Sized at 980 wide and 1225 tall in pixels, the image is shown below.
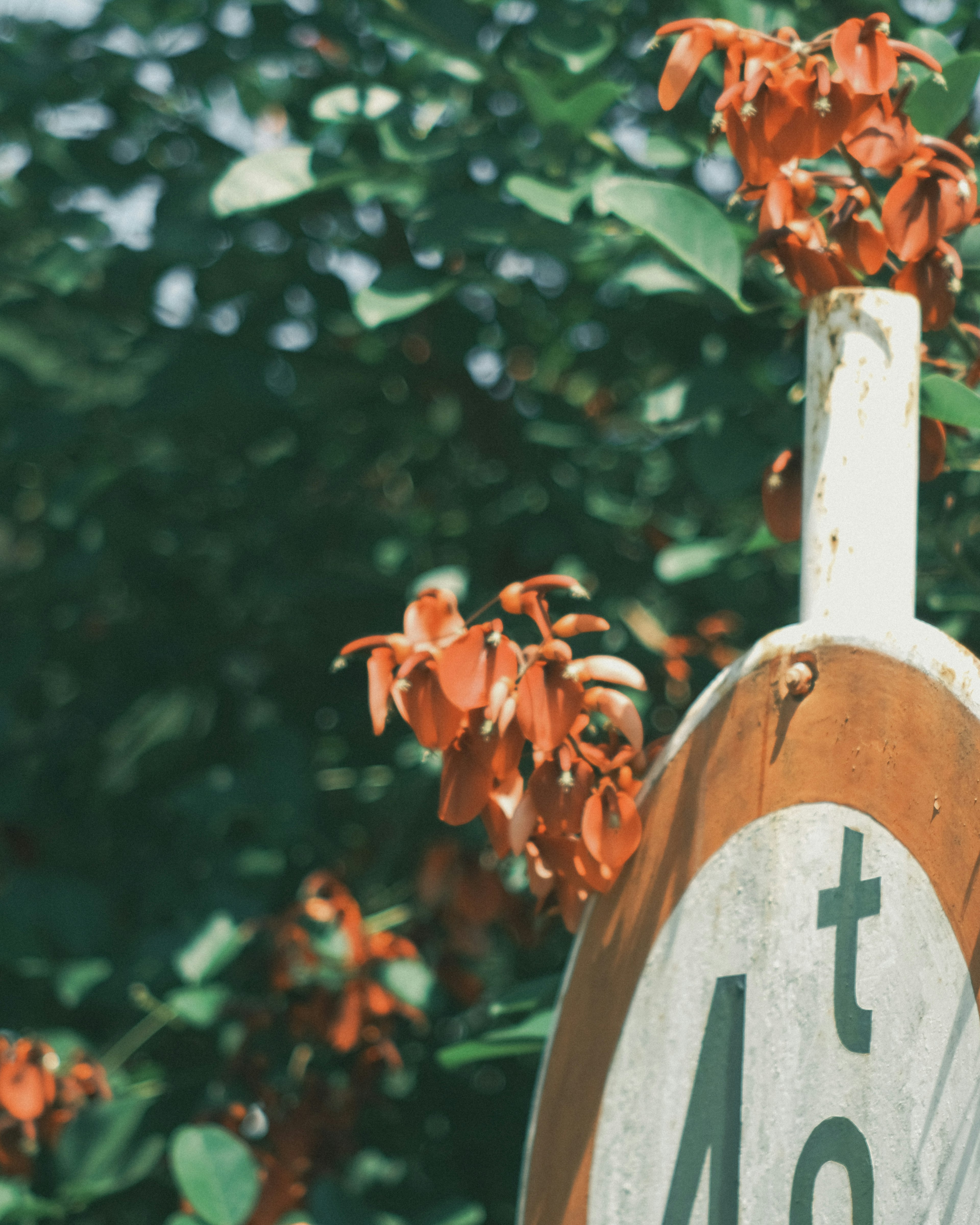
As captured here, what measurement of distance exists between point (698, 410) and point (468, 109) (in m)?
0.51

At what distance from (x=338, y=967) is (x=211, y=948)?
151 millimetres

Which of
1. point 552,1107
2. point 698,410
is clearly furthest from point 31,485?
point 552,1107

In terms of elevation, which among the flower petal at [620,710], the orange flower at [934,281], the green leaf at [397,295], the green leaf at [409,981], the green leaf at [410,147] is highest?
the green leaf at [410,147]

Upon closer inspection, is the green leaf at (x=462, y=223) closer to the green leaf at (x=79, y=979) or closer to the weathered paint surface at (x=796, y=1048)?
the weathered paint surface at (x=796, y=1048)

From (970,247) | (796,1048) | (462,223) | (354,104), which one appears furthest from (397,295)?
(796,1048)

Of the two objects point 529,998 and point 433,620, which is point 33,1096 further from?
point 433,620

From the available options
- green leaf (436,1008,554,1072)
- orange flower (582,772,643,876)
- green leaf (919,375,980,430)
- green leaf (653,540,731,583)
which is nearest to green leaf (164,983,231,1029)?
green leaf (436,1008,554,1072)

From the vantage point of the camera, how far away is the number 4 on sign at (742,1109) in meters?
0.63

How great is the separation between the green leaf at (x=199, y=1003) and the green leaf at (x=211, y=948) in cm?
1

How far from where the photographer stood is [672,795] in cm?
74

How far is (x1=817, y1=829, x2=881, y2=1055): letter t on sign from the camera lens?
0.63m

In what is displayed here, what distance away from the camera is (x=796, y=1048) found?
0.65 m

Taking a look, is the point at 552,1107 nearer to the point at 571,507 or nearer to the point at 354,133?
the point at 571,507

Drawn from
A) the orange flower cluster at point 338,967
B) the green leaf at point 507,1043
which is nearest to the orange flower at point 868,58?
the green leaf at point 507,1043
